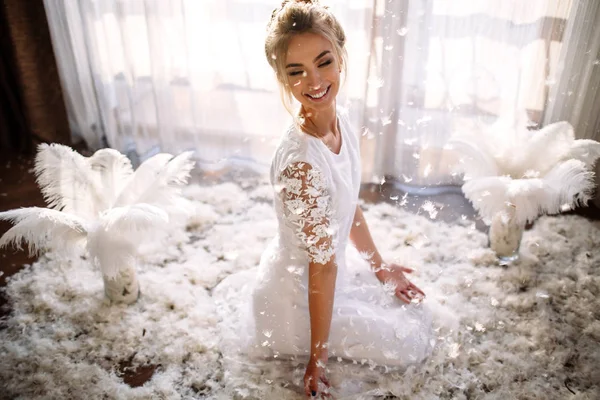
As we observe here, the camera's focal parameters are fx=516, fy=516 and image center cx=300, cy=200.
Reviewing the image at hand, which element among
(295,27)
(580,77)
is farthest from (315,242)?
(580,77)

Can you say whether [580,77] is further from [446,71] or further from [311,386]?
[311,386]

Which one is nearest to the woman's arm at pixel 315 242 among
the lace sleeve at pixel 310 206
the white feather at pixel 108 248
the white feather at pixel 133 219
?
the lace sleeve at pixel 310 206

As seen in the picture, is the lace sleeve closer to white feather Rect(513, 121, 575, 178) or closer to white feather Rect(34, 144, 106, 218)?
white feather Rect(34, 144, 106, 218)

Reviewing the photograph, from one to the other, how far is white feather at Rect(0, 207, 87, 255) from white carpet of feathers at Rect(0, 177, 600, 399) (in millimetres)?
272

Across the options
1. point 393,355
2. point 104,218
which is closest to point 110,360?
point 104,218

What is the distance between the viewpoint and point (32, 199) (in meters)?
2.35

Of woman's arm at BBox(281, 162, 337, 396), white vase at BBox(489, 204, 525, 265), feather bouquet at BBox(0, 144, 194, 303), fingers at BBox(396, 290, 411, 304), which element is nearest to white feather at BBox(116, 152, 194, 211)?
feather bouquet at BBox(0, 144, 194, 303)

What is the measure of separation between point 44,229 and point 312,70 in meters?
0.94

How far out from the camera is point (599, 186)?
2104mm

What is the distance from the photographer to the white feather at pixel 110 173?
1.73 meters

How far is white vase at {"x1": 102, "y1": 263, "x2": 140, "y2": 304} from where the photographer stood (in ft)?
5.51

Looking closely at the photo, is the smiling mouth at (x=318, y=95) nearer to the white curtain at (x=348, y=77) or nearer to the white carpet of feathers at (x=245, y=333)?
the white carpet of feathers at (x=245, y=333)

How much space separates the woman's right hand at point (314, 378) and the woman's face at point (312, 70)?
2.11 ft

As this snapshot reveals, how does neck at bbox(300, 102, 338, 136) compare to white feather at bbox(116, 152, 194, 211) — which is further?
white feather at bbox(116, 152, 194, 211)
